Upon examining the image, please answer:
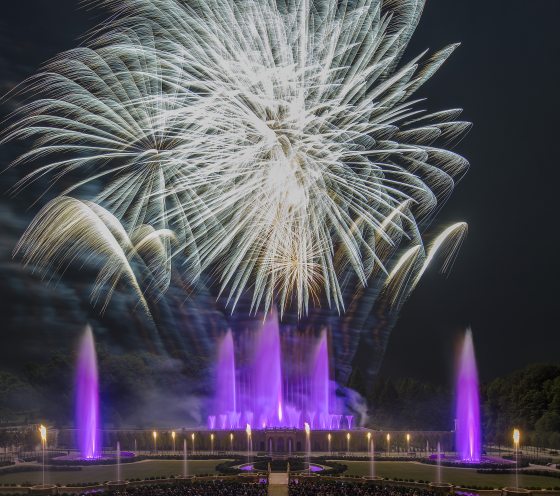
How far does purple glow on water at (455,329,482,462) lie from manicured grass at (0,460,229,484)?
22.1m

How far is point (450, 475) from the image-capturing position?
55094 mm

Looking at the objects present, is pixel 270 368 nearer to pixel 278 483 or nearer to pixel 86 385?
pixel 86 385

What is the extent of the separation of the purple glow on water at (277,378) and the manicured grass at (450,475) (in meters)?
25.6

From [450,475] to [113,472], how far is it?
23214 millimetres

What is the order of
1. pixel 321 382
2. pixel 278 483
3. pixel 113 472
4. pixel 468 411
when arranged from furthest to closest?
1. pixel 321 382
2. pixel 468 411
3. pixel 113 472
4. pixel 278 483

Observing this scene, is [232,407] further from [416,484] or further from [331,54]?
[331,54]

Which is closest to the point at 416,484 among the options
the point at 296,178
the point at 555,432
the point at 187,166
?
the point at 296,178

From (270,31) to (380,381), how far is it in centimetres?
8561

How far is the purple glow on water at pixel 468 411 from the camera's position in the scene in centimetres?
7056

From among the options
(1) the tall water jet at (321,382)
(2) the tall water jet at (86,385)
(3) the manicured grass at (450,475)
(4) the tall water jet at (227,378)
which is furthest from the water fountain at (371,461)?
(2) the tall water jet at (86,385)

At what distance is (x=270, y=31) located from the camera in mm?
43062

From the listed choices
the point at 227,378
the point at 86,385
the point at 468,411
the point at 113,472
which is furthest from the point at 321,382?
the point at 113,472

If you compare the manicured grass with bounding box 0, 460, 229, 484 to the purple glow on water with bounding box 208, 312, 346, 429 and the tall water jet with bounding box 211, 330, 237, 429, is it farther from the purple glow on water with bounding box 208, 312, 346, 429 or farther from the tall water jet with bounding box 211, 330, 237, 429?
the tall water jet with bounding box 211, 330, 237, 429

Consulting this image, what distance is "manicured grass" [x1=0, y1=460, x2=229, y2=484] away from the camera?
53.1m
